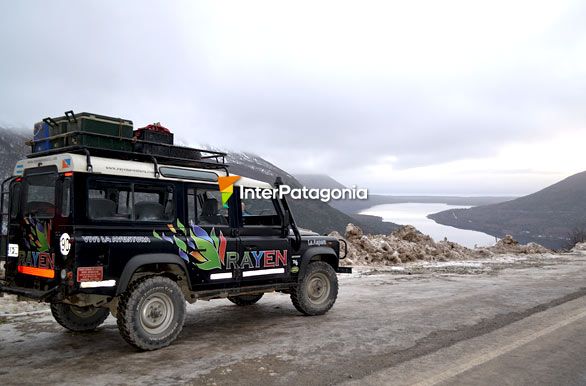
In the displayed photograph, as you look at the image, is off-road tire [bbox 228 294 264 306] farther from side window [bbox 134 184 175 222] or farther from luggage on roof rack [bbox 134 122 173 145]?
luggage on roof rack [bbox 134 122 173 145]

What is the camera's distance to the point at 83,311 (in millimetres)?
6734

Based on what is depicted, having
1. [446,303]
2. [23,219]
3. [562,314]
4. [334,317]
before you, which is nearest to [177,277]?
[23,219]

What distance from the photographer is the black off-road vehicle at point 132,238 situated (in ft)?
17.4

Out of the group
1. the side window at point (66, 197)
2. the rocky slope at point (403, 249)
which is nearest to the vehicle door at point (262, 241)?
the side window at point (66, 197)

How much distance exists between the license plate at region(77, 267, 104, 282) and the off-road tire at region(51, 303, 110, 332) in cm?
153

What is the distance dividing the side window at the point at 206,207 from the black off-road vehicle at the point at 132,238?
16mm

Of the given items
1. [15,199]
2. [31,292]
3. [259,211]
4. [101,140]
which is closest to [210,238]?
[259,211]

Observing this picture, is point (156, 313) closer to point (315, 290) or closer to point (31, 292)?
point (31, 292)

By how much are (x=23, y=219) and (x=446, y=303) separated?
7.68m

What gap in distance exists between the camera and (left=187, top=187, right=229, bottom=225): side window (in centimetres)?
651

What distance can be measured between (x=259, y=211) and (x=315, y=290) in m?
1.95

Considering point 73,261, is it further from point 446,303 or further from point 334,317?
point 446,303

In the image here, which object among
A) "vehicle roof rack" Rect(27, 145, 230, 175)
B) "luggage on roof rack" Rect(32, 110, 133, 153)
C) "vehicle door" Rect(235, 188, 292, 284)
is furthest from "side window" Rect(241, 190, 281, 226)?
"luggage on roof rack" Rect(32, 110, 133, 153)

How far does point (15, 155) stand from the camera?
109062 millimetres
